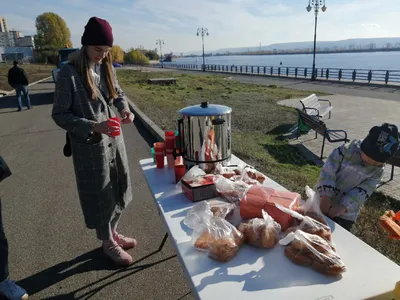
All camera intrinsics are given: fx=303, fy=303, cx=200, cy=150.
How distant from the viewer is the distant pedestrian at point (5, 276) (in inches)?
89.5

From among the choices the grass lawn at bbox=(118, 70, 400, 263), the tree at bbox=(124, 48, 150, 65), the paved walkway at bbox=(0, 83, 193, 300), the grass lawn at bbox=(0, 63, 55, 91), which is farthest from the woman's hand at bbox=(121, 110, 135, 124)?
the tree at bbox=(124, 48, 150, 65)

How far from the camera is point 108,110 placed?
2.32m

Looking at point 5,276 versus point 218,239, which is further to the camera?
point 5,276

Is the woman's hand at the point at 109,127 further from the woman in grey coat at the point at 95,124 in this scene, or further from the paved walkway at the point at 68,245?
the paved walkway at the point at 68,245

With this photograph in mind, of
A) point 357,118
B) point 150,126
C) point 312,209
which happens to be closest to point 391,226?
point 312,209

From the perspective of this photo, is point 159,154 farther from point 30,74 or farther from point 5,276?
point 30,74

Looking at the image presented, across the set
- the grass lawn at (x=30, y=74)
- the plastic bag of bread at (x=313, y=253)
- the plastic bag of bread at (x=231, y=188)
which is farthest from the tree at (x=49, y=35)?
the plastic bag of bread at (x=313, y=253)

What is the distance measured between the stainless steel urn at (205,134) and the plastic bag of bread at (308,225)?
2.88ft

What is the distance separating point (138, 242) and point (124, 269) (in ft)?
1.36

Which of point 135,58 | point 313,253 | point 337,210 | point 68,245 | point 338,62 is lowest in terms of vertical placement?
point 68,245

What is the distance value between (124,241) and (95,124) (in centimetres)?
143

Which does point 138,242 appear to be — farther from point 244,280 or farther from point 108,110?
point 244,280

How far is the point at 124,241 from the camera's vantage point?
2918mm

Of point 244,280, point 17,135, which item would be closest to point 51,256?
point 244,280
